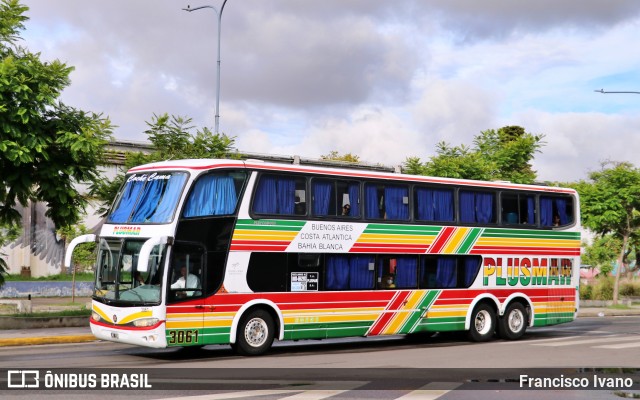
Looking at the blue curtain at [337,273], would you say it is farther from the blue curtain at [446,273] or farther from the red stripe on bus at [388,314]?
the blue curtain at [446,273]

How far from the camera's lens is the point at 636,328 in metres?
28.3

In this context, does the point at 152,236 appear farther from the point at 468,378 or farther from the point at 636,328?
the point at 636,328

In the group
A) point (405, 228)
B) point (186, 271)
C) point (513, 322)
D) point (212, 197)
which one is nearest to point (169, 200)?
point (212, 197)

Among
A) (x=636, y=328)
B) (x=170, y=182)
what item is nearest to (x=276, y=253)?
(x=170, y=182)

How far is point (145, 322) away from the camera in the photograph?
16531 millimetres

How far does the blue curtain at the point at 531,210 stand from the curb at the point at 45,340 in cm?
1172

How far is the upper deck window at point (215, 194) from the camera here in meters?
17.1

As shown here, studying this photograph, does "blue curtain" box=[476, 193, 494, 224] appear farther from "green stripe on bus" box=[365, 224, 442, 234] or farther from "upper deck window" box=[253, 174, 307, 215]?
"upper deck window" box=[253, 174, 307, 215]

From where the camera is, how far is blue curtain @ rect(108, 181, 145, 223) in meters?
17.6

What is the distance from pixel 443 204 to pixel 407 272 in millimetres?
1997

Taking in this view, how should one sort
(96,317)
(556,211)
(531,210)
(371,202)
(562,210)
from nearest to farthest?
(96,317) → (371,202) → (531,210) → (556,211) → (562,210)

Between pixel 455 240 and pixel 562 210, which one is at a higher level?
pixel 562 210

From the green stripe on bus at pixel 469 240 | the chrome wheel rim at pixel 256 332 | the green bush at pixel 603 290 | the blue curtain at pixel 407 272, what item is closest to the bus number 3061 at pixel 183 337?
the chrome wheel rim at pixel 256 332

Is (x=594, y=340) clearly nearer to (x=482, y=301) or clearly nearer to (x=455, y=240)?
(x=482, y=301)
